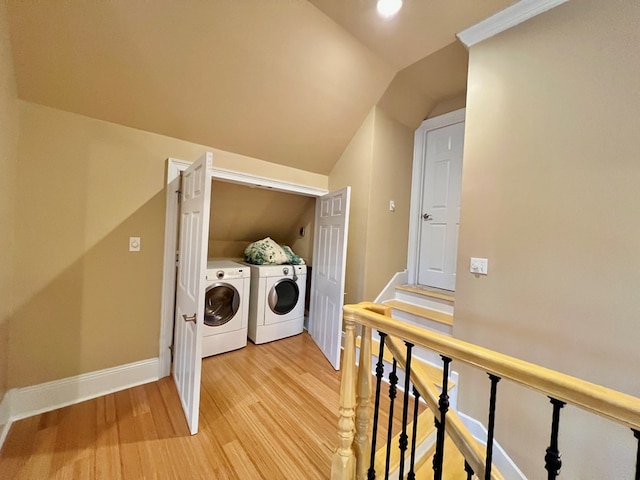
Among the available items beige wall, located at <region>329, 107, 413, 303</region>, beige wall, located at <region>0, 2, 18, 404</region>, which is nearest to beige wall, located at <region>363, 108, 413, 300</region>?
beige wall, located at <region>329, 107, 413, 303</region>

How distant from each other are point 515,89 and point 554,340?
161cm

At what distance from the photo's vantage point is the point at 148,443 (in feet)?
5.02

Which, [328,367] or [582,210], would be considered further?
[328,367]

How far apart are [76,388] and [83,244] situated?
1.05 metres

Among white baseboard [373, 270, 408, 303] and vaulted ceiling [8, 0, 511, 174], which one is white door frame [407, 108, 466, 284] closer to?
white baseboard [373, 270, 408, 303]

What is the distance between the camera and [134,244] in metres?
2.03

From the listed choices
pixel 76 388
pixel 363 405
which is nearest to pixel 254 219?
pixel 76 388

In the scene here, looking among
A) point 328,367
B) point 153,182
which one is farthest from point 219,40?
point 328,367

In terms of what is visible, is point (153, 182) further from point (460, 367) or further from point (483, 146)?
point (460, 367)

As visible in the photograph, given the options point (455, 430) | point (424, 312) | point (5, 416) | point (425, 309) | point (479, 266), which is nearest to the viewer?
point (455, 430)

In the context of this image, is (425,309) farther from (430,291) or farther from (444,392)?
(444,392)

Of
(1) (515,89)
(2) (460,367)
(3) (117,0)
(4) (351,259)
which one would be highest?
(3) (117,0)

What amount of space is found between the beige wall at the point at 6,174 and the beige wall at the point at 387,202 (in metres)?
2.60

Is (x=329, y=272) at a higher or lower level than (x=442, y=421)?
higher
